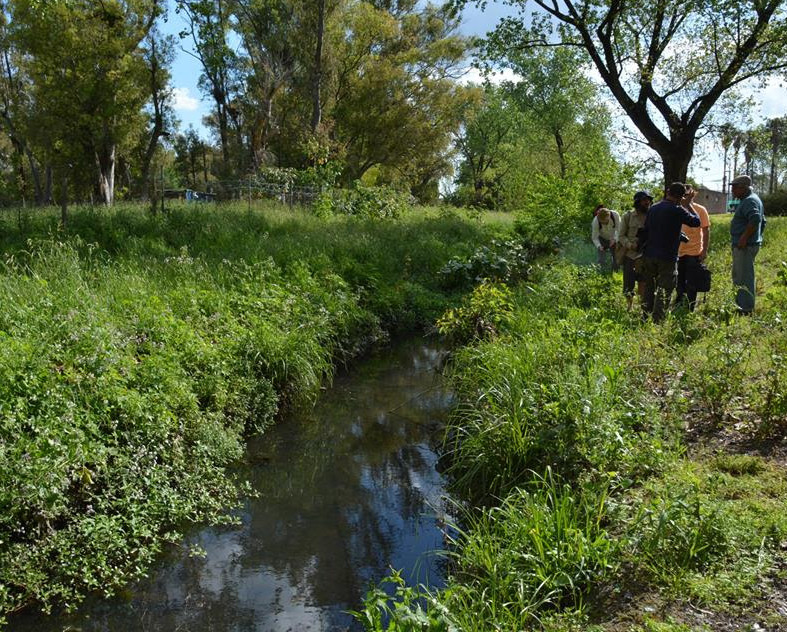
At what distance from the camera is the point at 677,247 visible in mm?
9195

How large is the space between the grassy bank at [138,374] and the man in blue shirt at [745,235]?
6.06 m

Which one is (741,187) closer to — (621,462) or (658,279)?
(658,279)

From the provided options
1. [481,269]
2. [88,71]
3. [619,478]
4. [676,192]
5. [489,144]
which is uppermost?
[489,144]

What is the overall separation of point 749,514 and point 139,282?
751 cm

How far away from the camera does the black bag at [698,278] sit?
10.1 m

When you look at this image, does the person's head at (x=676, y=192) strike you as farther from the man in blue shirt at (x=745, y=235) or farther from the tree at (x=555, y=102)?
the tree at (x=555, y=102)

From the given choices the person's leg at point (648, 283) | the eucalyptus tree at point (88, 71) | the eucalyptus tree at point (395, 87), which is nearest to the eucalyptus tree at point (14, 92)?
the eucalyptus tree at point (88, 71)

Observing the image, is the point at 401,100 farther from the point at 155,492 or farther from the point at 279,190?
the point at 155,492

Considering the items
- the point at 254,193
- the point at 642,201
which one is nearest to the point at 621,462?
the point at 642,201

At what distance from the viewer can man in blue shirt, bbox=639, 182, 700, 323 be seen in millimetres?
8984

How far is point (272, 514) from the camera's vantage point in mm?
6242

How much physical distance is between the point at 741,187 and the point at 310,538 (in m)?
7.92

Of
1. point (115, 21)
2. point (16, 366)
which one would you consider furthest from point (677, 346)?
point (115, 21)

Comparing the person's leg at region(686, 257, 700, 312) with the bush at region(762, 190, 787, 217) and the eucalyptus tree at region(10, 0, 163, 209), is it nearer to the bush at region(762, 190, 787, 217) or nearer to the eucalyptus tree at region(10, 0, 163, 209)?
the eucalyptus tree at region(10, 0, 163, 209)
